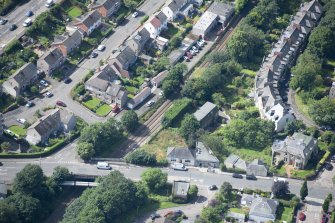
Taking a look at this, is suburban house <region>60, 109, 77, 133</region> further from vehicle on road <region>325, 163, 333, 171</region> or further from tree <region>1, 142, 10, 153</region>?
vehicle on road <region>325, 163, 333, 171</region>

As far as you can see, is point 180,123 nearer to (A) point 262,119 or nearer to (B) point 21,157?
(A) point 262,119

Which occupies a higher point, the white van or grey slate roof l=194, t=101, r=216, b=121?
grey slate roof l=194, t=101, r=216, b=121

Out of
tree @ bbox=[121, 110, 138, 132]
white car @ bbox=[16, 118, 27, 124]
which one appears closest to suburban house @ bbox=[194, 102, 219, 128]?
tree @ bbox=[121, 110, 138, 132]

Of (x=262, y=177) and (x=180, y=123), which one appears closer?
(x=262, y=177)

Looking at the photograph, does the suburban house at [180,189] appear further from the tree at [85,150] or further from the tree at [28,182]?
the tree at [28,182]

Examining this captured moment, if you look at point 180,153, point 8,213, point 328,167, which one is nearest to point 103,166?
point 180,153

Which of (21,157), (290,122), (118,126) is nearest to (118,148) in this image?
(118,126)
